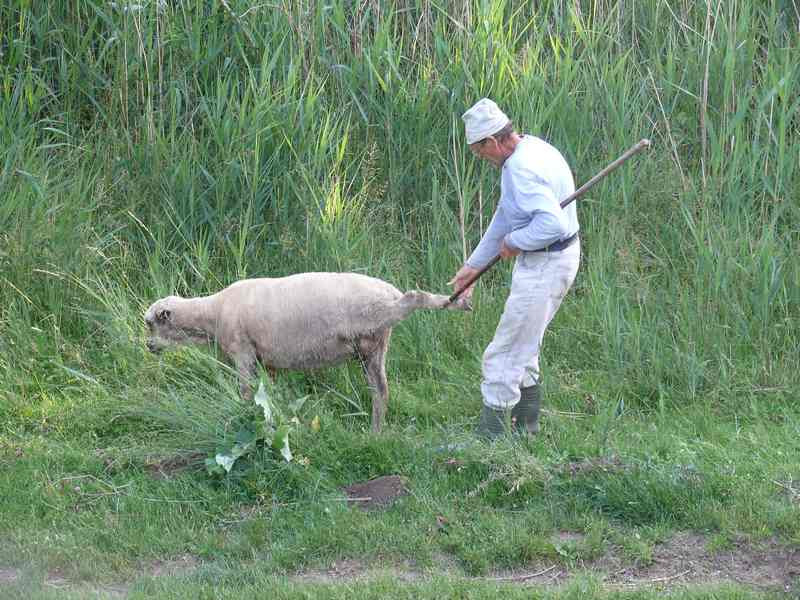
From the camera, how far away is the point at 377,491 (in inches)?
240

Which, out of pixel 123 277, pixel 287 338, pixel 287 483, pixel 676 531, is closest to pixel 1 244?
pixel 123 277

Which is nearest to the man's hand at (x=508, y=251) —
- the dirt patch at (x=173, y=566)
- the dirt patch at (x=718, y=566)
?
the dirt patch at (x=718, y=566)

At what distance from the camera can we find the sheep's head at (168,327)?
279 inches

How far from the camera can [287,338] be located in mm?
6758

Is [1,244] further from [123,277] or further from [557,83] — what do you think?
[557,83]

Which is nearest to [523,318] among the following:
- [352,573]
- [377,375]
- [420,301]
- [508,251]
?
[508,251]

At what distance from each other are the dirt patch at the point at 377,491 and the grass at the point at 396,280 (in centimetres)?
11

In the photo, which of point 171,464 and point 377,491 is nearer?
point 377,491

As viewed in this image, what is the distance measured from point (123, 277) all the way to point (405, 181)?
2.18 metres

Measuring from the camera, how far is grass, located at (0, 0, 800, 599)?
222 inches

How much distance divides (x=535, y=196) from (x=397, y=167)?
273cm

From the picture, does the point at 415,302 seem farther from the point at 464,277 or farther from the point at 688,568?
the point at 688,568

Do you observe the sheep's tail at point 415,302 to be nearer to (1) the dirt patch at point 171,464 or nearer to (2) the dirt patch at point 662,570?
(1) the dirt patch at point 171,464

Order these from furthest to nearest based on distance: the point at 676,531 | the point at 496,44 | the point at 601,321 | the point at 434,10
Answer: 1. the point at 434,10
2. the point at 496,44
3. the point at 601,321
4. the point at 676,531
